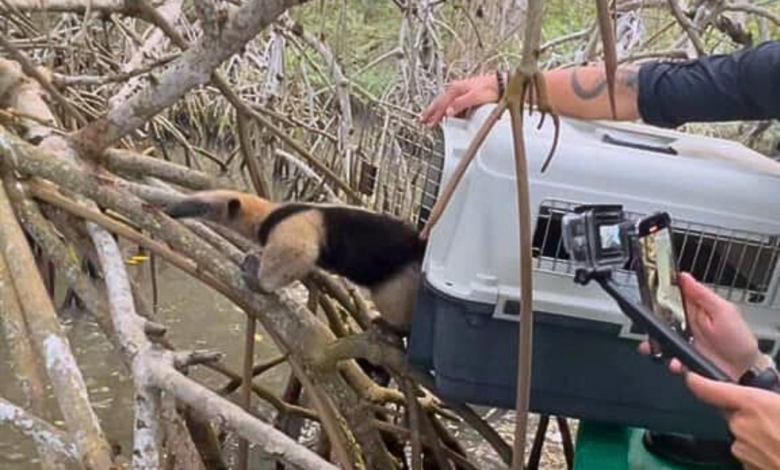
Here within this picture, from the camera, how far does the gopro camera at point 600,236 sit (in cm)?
150

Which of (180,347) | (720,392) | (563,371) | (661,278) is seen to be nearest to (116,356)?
(180,347)

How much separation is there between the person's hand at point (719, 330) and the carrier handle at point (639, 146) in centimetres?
30

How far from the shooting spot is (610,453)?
2012mm

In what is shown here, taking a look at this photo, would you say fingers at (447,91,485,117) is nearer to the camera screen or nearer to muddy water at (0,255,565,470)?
the camera screen

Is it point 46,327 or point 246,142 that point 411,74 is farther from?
point 46,327

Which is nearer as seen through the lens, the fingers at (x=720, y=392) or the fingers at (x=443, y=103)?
the fingers at (x=720, y=392)

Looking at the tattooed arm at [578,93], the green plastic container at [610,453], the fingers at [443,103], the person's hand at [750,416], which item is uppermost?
the tattooed arm at [578,93]

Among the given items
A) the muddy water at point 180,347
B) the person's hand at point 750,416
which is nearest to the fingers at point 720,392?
the person's hand at point 750,416

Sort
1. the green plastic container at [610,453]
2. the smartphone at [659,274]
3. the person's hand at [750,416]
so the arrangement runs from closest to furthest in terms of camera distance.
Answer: the person's hand at [750,416], the smartphone at [659,274], the green plastic container at [610,453]

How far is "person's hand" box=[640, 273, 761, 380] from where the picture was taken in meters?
1.57

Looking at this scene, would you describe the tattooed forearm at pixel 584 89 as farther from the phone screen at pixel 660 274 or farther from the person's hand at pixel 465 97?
the phone screen at pixel 660 274

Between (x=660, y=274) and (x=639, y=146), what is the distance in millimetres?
349

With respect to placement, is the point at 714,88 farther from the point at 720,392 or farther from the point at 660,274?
the point at 720,392

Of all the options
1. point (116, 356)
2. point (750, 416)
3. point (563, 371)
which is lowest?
point (116, 356)
